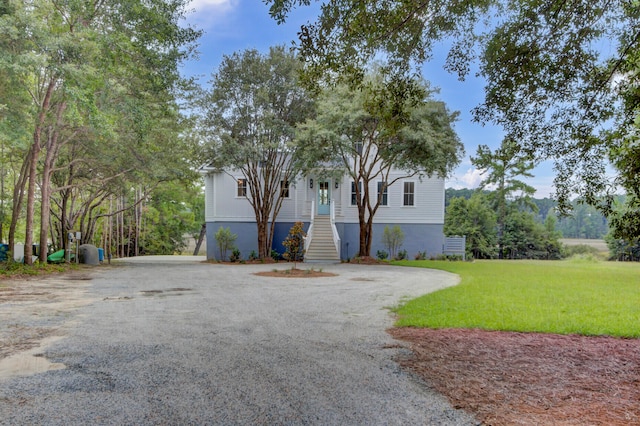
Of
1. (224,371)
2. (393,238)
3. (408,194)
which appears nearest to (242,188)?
(393,238)

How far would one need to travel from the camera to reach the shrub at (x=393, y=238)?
69.4ft

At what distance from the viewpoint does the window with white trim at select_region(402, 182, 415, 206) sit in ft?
72.8

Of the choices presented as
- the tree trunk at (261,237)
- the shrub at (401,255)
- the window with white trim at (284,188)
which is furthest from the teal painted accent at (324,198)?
the shrub at (401,255)

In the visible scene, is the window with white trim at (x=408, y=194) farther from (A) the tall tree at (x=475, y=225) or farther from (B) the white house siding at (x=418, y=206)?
(A) the tall tree at (x=475, y=225)

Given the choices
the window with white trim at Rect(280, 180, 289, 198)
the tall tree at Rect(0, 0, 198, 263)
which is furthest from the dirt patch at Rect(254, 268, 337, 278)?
the window with white trim at Rect(280, 180, 289, 198)

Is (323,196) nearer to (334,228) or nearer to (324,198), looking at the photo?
(324,198)

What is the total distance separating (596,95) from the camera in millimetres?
5129

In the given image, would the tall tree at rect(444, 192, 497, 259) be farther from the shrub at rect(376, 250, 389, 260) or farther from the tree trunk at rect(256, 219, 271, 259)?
the tree trunk at rect(256, 219, 271, 259)

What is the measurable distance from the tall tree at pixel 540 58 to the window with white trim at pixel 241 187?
1701 centimetres

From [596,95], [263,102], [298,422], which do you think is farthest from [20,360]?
[263,102]

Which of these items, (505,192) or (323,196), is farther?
(505,192)

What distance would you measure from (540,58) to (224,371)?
522 centimetres

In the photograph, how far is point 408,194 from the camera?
2223 centimetres

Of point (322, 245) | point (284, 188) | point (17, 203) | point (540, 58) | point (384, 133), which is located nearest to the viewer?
point (540, 58)
